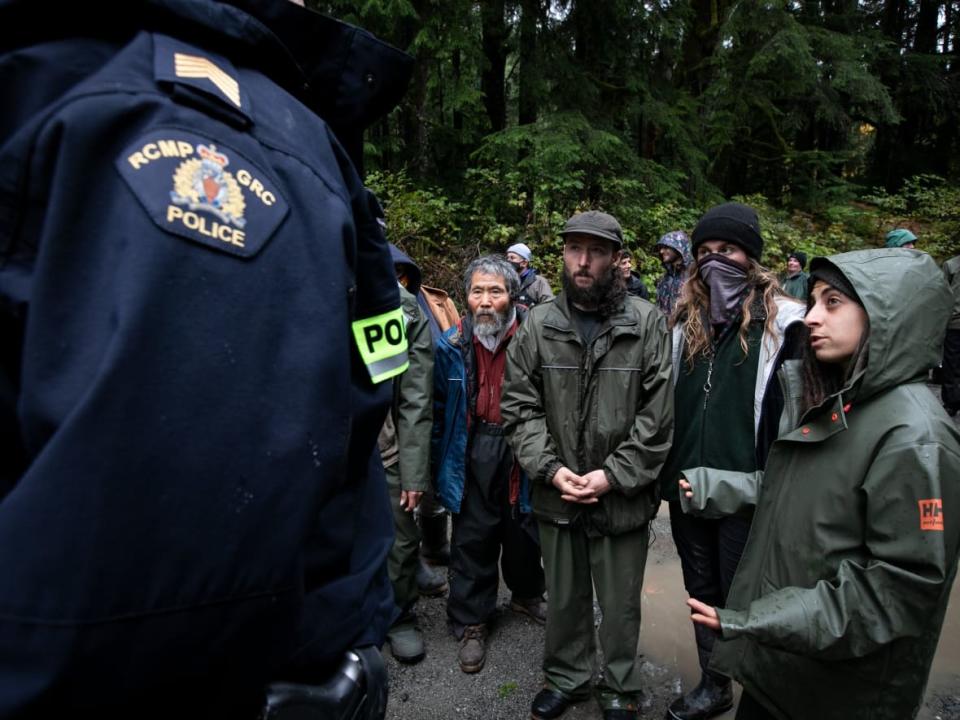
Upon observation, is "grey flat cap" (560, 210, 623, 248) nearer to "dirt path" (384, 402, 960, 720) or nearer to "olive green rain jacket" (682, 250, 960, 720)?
"olive green rain jacket" (682, 250, 960, 720)

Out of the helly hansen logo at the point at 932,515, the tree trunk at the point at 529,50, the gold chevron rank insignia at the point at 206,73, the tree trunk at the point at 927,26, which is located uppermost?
the tree trunk at the point at 927,26

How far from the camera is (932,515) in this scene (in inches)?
65.7

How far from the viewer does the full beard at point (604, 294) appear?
3.05m

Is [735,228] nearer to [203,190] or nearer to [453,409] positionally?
[453,409]

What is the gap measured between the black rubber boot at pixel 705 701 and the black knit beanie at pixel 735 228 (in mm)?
2129

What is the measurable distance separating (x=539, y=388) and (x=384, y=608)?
2148 millimetres

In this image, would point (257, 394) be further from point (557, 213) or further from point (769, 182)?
point (769, 182)

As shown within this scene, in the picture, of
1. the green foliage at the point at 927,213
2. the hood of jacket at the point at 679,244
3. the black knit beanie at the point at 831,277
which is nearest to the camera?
the black knit beanie at the point at 831,277

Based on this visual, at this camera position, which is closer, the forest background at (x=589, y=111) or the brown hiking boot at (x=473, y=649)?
the brown hiking boot at (x=473, y=649)

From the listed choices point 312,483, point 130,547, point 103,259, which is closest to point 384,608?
point 312,483

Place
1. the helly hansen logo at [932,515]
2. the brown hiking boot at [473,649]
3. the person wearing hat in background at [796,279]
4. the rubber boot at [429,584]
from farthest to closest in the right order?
the person wearing hat in background at [796,279]
the rubber boot at [429,584]
the brown hiking boot at [473,649]
the helly hansen logo at [932,515]

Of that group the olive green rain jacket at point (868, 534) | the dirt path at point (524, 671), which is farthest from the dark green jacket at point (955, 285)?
the olive green rain jacket at point (868, 534)

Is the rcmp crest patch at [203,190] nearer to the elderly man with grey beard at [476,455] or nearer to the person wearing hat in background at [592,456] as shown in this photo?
the person wearing hat in background at [592,456]

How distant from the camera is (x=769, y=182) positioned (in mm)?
14336
